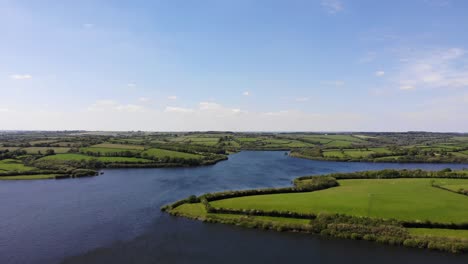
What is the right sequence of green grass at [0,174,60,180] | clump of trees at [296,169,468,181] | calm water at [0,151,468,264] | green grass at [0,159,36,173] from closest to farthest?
calm water at [0,151,468,264] < clump of trees at [296,169,468,181] < green grass at [0,174,60,180] < green grass at [0,159,36,173]

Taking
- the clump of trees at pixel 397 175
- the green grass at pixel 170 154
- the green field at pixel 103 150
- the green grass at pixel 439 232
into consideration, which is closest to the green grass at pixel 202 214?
the green grass at pixel 439 232

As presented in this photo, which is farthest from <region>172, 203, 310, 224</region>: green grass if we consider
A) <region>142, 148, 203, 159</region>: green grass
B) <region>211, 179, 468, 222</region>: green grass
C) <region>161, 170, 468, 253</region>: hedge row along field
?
<region>142, 148, 203, 159</region>: green grass

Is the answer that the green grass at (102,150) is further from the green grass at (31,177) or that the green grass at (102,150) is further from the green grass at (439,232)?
the green grass at (439,232)

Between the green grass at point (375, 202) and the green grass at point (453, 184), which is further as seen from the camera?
the green grass at point (453, 184)

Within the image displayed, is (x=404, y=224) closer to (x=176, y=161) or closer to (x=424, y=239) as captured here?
(x=424, y=239)

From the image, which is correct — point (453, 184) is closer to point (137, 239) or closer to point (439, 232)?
point (439, 232)

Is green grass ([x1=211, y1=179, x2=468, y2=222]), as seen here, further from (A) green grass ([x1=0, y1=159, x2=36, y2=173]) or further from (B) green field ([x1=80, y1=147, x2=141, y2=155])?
(B) green field ([x1=80, y1=147, x2=141, y2=155])
